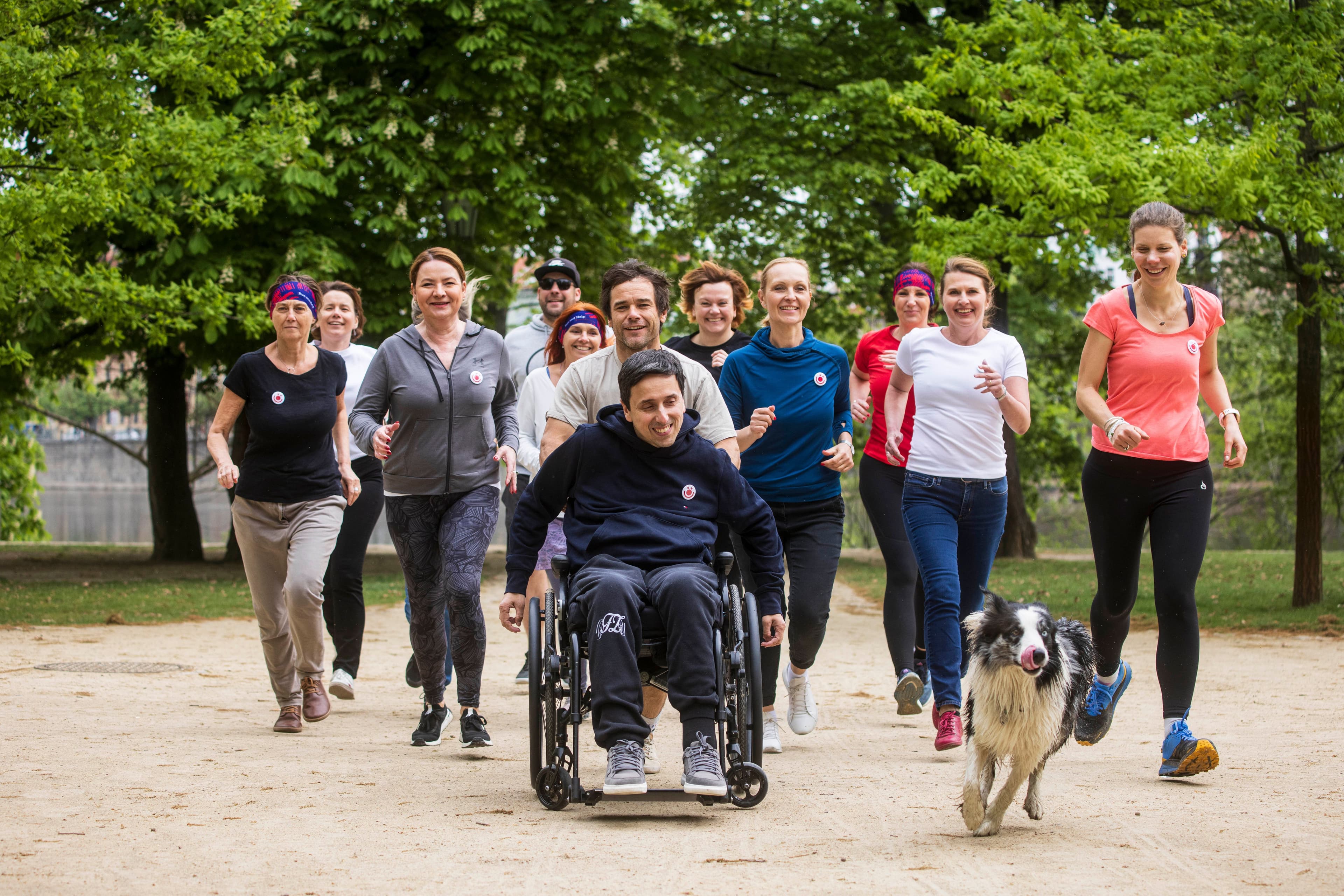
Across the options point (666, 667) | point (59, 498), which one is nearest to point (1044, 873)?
point (666, 667)

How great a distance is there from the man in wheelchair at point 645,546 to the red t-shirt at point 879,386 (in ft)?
7.38

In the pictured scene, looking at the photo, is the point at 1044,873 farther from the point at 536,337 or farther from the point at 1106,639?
the point at 536,337

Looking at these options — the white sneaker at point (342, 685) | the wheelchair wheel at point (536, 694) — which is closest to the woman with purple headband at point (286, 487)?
the white sneaker at point (342, 685)

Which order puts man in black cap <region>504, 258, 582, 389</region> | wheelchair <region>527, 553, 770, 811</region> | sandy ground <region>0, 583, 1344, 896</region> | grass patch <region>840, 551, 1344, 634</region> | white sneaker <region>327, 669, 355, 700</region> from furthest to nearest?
grass patch <region>840, 551, 1344, 634</region> → man in black cap <region>504, 258, 582, 389</region> → white sneaker <region>327, 669, 355, 700</region> → wheelchair <region>527, 553, 770, 811</region> → sandy ground <region>0, 583, 1344, 896</region>

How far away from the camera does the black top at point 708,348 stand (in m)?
7.09

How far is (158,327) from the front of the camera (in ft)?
48.6

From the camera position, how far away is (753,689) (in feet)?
16.5

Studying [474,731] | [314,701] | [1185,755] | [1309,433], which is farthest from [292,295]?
[1309,433]

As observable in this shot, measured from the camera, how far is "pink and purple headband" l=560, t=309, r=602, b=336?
756 centimetres

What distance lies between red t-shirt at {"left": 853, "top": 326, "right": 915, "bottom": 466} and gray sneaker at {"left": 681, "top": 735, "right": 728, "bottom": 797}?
9.59 ft

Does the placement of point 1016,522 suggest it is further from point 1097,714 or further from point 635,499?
point 635,499

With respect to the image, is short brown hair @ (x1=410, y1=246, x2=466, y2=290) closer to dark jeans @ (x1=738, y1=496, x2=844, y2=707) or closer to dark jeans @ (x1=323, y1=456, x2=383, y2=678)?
dark jeans @ (x1=323, y1=456, x2=383, y2=678)

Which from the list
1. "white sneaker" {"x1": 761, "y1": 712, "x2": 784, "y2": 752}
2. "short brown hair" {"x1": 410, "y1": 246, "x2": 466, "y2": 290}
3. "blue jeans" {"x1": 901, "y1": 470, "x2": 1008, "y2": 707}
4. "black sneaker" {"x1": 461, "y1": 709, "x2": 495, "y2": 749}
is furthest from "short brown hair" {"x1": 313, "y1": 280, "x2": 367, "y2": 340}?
"blue jeans" {"x1": 901, "y1": 470, "x2": 1008, "y2": 707}

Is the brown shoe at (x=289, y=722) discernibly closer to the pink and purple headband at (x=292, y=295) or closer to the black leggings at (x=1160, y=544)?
the pink and purple headband at (x=292, y=295)
